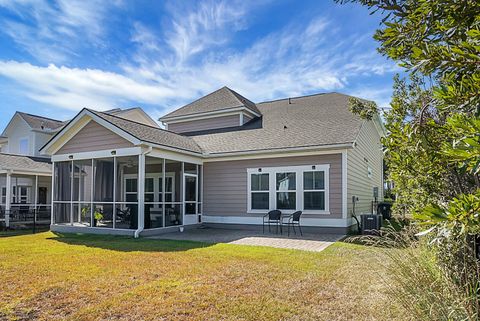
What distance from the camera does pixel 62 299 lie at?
5.05m

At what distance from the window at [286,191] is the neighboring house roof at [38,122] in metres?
17.1

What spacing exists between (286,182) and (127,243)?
623cm

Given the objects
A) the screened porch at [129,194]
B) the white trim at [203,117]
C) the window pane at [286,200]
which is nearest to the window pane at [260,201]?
the window pane at [286,200]

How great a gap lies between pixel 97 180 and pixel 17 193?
8.68 meters

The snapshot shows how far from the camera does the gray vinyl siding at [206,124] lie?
18.0 m

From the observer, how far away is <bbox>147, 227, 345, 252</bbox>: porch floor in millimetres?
9938

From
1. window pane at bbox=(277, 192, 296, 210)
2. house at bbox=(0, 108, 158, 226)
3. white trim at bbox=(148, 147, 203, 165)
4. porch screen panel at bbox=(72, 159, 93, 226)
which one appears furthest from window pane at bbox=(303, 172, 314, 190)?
house at bbox=(0, 108, 158, 226)

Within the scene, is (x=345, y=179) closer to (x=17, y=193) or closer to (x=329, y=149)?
(x=329, y=149)

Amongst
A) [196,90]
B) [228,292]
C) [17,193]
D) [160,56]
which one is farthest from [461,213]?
[17,193]

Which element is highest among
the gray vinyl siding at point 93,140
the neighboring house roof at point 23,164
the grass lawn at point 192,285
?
the gray vinyl siding at point 93,140

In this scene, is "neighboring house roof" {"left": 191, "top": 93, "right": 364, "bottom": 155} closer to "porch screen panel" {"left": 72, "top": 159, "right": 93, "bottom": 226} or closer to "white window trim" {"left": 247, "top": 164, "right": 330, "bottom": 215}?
"white window trim" {"left": 247, "top": 164, "right": 330, "bottom": 215}

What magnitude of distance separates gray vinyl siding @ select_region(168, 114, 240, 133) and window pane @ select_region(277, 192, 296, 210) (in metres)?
5.76

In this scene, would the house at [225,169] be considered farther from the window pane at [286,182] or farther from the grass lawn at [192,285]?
the grass lawn at [192,285]

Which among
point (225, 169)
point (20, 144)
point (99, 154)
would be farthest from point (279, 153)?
point (20, 144)
